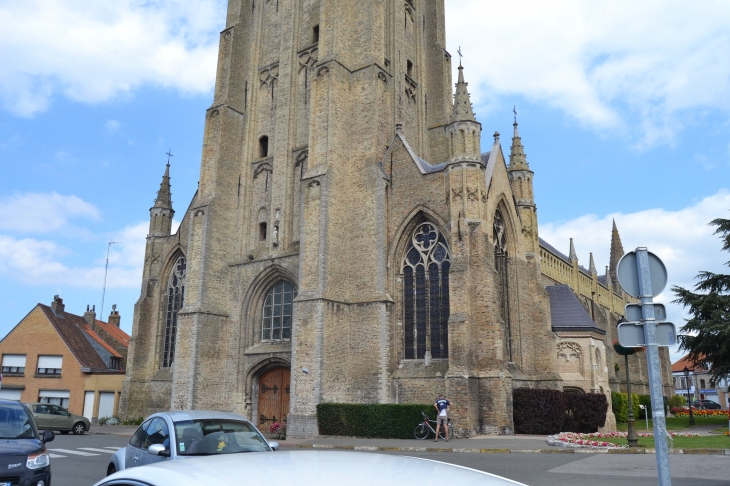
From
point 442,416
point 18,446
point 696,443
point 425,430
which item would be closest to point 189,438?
point 18,446

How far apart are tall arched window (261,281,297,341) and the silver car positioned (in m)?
16.8

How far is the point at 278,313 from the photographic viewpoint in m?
25.2

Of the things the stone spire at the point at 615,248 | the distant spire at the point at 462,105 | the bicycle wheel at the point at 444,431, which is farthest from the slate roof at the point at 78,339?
the stone spire at the point at 615,248

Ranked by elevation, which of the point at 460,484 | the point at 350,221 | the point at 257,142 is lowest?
the point at 460,484

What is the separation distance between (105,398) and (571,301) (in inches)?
959

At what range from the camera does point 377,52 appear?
25453mm

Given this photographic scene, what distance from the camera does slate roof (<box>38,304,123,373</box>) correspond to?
3338 centimetres

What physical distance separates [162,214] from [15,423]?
922 inches

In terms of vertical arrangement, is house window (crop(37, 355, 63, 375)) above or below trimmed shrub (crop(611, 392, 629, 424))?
above

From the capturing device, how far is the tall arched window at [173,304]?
28859mm

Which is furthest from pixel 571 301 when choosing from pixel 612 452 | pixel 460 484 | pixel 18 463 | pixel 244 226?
pixel 460 484

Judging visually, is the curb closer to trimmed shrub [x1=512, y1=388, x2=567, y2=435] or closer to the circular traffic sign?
trimmed shrub [x1=512, y1=388, x2=567, y2=435]

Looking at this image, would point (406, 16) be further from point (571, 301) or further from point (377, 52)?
point (571, 301)

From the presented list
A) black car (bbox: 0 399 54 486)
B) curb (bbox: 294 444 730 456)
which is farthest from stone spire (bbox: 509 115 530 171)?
black car (bbox: 0 399 54 486)
